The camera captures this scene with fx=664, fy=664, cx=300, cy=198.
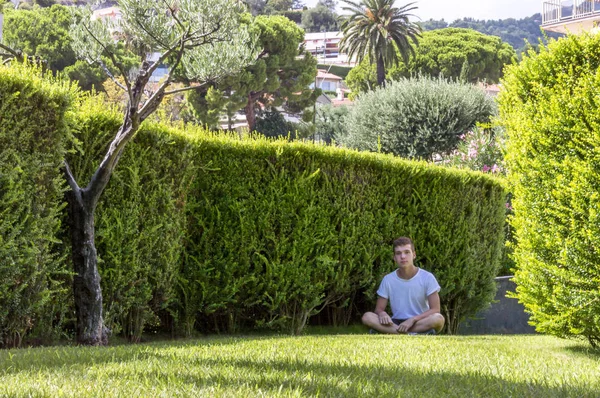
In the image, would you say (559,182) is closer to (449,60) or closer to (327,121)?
(327,121)

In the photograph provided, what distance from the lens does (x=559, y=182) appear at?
5.75 m

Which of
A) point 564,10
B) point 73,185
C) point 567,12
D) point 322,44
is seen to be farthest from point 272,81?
point 322,44

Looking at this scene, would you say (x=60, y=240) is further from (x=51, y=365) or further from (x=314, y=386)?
(x=314, y=386)

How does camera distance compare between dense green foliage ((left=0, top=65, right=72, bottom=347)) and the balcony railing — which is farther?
the balcony railing

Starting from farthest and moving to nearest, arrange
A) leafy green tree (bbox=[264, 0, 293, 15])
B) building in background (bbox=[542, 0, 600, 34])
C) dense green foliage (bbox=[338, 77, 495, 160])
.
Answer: leafy green tree (bbox=[264, 0, 293, 15]) < building in background (bbox=[542, 0, 600, 34]) < dense green foliage (bbox=[338, 77, 495, 160])

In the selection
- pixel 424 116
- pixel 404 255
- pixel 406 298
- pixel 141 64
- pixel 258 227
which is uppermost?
pixel 141 64

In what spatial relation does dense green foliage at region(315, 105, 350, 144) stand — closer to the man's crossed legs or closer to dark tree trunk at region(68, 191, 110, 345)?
the man's crossed legs

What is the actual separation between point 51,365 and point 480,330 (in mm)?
8524

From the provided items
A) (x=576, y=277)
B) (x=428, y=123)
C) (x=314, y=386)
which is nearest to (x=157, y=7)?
(x=576, y=277)

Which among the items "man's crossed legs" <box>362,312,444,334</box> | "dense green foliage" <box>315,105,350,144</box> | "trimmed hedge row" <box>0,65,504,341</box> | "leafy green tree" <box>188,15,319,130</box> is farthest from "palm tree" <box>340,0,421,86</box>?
"man's crossed legs" <box>362,312,444,334</box>

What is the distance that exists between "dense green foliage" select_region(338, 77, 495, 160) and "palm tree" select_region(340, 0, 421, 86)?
1773cm

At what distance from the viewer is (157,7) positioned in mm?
10156

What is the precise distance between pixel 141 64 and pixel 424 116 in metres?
21.4

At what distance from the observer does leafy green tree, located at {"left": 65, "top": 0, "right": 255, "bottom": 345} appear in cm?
567
